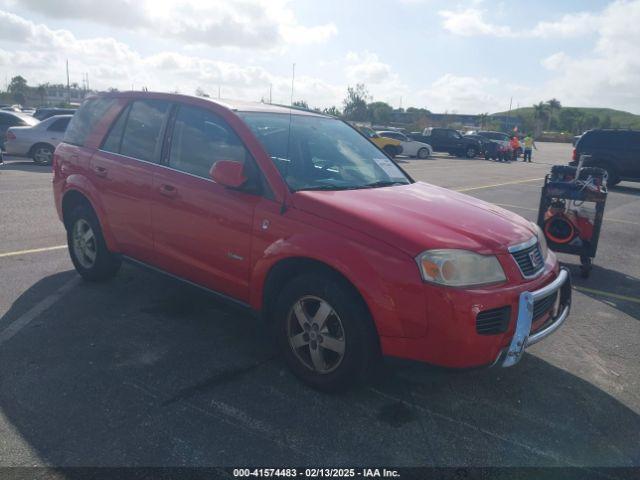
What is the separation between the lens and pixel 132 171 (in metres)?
4.47

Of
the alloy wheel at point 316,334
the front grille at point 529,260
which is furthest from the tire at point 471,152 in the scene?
the alloy wheel at point 316,334

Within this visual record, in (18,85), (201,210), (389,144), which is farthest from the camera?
(18,85)

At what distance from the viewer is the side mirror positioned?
3488mm

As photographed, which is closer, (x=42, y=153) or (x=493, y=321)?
(x=493, y=321)

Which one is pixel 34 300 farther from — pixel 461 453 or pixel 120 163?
pixel 461 453

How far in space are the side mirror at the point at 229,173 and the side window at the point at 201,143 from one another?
0.26 m

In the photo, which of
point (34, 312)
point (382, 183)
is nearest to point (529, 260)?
point (382, 183)

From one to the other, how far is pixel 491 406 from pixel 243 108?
278 cm

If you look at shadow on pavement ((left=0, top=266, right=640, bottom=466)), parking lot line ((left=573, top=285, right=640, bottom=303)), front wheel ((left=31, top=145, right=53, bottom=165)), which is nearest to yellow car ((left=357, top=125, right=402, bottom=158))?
front wheel ((left=31, top=145, right=53, bottom=165))

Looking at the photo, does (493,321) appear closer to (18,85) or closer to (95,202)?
(95,202)

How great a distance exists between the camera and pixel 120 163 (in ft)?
15.2

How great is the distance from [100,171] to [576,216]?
211 inches

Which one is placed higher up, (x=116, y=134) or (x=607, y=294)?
(x=116, y=134)

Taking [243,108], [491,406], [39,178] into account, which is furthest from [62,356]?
[39,178]
